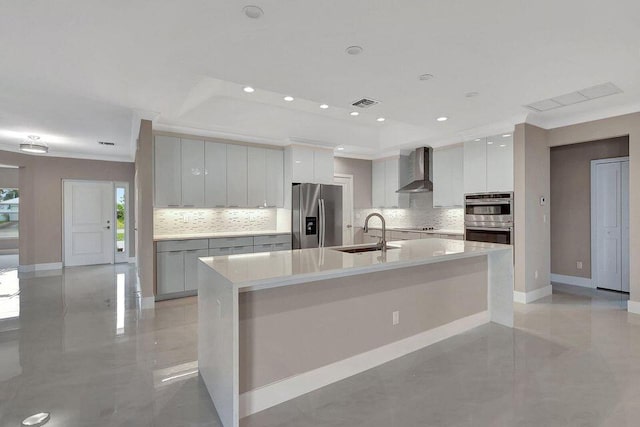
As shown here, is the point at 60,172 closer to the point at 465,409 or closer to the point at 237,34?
the point at 237,34

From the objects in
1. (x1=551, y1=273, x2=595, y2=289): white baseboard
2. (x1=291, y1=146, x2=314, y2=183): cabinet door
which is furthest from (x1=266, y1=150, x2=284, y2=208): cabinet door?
(x1=551, y1=273, x2=595, y2=289): white baseboard

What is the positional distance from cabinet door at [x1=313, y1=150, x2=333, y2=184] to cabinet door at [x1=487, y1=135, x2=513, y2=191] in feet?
8.54

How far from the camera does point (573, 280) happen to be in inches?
211

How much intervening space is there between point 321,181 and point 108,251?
557 cm

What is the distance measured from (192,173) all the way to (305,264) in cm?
338

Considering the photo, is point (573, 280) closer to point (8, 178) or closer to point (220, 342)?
point (220, 342)

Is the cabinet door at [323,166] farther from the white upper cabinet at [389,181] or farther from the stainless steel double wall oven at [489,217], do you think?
the stainless steel double wall oven at [489,217]

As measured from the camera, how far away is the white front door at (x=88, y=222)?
742cm

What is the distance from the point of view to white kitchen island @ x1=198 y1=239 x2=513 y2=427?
1.99 m

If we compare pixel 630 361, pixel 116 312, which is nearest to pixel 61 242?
pixel 116 312

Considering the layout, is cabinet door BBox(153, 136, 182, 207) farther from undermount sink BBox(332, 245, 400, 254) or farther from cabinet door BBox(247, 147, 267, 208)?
undermount sink BBox(332, 245, 400, 254)

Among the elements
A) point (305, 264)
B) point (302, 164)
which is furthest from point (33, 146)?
point (305, 264)

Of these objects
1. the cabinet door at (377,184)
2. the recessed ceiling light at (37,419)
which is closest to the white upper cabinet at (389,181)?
the cabinet door at (377,184)

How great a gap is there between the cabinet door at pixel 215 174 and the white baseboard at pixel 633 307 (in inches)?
219
